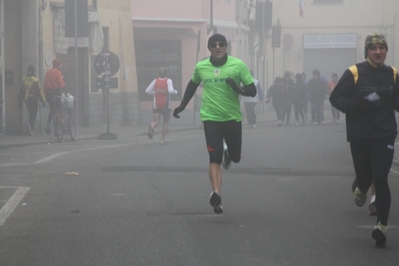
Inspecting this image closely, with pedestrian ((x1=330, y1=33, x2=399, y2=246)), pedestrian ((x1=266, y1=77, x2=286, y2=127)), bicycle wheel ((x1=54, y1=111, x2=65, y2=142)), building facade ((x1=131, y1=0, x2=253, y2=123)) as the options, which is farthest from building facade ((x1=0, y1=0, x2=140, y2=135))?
pedestrian ((x1=330, y1=33, x2=399, y2=246))

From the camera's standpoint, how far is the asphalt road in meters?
7.18

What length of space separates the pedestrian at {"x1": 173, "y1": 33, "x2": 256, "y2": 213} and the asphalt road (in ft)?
2.18

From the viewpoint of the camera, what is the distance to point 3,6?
2445cm

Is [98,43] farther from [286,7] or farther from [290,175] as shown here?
[286,7]

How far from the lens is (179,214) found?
9320 millimetres

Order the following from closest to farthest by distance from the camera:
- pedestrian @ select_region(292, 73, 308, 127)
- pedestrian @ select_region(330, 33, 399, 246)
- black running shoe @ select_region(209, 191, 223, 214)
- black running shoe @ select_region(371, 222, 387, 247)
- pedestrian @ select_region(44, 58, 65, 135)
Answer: black running shoe @ select_region(371, 222, 387, 247) → pedestrian @ select_region(330, 33, 399, 246) → black running shoe @ select_region(209, 191, 223, 214) → pedestrian @ select_region(44, 58, 65, 135) → pedestrian @ select_region(292, 73, 308, 127)

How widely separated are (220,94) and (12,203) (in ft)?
7.82

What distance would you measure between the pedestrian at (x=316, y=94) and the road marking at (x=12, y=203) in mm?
22804

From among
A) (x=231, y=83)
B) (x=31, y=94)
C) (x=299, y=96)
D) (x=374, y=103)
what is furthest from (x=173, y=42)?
(x=374, y=103)

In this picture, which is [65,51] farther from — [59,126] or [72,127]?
[59,126]

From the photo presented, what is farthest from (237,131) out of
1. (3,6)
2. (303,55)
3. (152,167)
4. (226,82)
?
(303,55)

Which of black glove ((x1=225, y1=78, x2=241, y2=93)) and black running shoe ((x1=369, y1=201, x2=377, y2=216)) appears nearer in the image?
black running shoe ((x1=369, y1=201, x2=377, y2=216))

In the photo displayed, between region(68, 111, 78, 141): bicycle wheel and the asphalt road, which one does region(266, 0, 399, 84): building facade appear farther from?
the asphalt road

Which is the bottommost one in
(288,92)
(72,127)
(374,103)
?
(72,127)
